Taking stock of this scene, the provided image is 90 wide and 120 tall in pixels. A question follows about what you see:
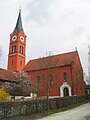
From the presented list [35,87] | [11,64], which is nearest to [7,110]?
[35,87]

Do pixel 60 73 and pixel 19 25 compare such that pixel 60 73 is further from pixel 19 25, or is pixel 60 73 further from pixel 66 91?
pixel 19 25

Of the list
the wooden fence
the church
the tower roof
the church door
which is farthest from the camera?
the tower roof

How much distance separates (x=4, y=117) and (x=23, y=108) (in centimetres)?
256

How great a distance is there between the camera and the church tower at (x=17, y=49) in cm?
5273

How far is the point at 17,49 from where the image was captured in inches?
2146

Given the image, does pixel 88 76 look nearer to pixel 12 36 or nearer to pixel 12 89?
pixel 12 89

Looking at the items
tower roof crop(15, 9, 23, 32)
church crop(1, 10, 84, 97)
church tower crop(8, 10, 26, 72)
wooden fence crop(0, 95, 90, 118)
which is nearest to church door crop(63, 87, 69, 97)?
church crop(1, 10, 84, 97)

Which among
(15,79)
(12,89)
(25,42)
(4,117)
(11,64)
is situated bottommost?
(4,117)

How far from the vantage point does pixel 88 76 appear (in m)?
36.8

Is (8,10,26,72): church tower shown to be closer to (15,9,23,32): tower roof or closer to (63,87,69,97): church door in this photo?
(15,9,23,32): tower roof

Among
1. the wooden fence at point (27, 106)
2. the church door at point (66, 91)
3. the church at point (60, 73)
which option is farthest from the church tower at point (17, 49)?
the wooden fence at point (27, 106)

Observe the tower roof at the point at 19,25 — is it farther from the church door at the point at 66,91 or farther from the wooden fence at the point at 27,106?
the wooden fence at the point at 27,106

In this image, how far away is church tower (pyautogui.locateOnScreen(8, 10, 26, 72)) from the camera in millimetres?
52731

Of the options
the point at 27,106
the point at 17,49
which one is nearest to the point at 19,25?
the point at 17,49
